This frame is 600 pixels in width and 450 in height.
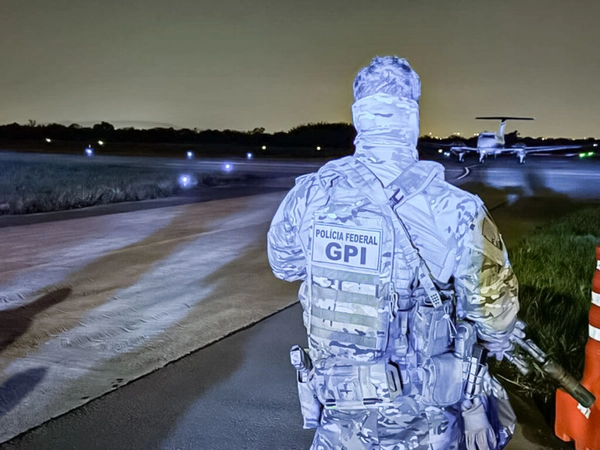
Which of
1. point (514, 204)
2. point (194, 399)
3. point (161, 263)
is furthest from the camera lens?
point (514, 204)

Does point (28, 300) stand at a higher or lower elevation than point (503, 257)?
lower

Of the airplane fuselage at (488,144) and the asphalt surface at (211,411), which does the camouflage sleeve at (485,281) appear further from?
the airplane fuselage at (488,144)

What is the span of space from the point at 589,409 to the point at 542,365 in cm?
92

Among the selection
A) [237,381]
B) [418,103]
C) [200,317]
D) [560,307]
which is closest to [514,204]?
[560,307]

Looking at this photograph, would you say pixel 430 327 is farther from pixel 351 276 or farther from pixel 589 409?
pixel 589 409

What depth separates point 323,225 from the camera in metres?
1.97

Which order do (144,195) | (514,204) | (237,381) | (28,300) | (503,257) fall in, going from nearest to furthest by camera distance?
(503,257)
(237,381)
(28,300)
(514,204)
(144,195)

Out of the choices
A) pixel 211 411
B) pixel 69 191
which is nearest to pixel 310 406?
pixel 211 411

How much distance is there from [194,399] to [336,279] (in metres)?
2.28

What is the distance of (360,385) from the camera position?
1888 millimetres

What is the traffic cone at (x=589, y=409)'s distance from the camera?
9.55 feet

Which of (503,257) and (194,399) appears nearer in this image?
(503,257)

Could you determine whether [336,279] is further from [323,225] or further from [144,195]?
[144,195]

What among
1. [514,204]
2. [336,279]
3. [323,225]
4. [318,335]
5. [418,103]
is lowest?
[514,204]
